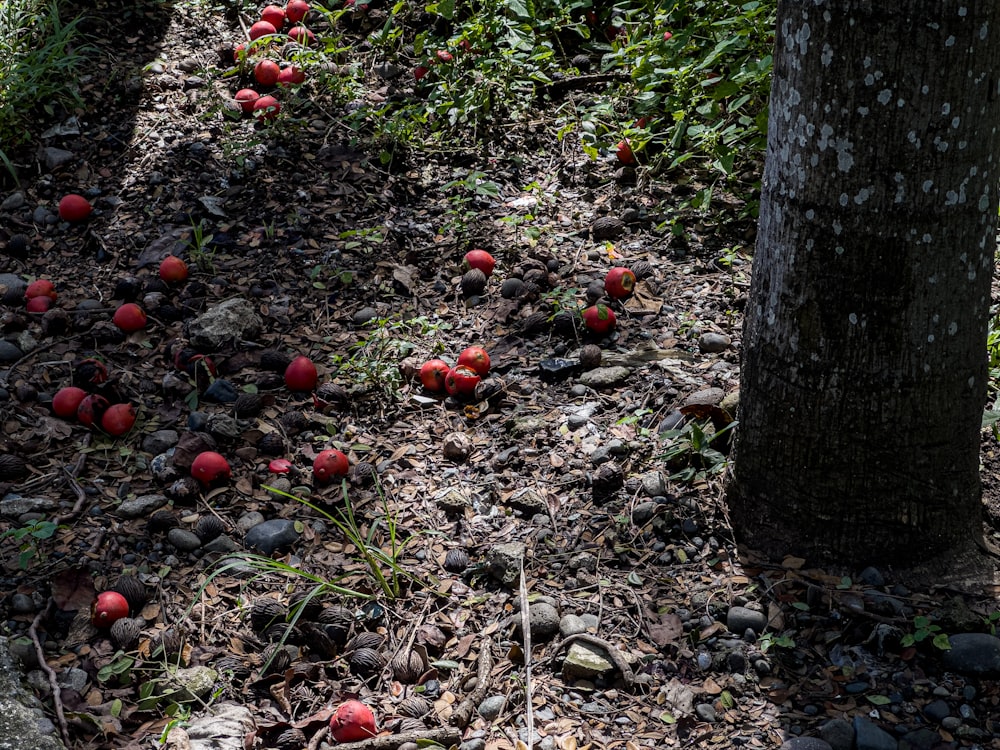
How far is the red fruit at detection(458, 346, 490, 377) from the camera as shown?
11.9 ft

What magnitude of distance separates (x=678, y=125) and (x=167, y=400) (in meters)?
2.67

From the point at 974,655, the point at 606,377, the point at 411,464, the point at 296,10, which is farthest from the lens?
the point at 296,10

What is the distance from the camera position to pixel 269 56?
5.53 meters

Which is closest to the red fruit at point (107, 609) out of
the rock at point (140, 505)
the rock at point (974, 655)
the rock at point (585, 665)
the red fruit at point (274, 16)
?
the rock at point (140, 505)

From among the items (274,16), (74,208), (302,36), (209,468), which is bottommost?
(209,468)

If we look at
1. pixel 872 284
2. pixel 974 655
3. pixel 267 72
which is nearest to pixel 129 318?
pixel 267 72

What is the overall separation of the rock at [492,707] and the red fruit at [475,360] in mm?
1465

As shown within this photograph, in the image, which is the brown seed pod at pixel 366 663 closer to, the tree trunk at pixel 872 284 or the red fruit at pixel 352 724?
the red fruit at pixel 352 724

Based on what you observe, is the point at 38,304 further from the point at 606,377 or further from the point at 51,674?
the point at 606,377

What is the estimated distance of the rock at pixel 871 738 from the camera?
2.19 m

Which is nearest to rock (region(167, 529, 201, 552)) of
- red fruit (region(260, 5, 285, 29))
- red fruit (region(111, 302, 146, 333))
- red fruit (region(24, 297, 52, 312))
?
red fruit (region(111, 302, 146, 333))

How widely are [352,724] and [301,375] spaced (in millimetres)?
1650

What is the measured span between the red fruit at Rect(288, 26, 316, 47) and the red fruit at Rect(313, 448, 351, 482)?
10.6ft

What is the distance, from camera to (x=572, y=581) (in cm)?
277
